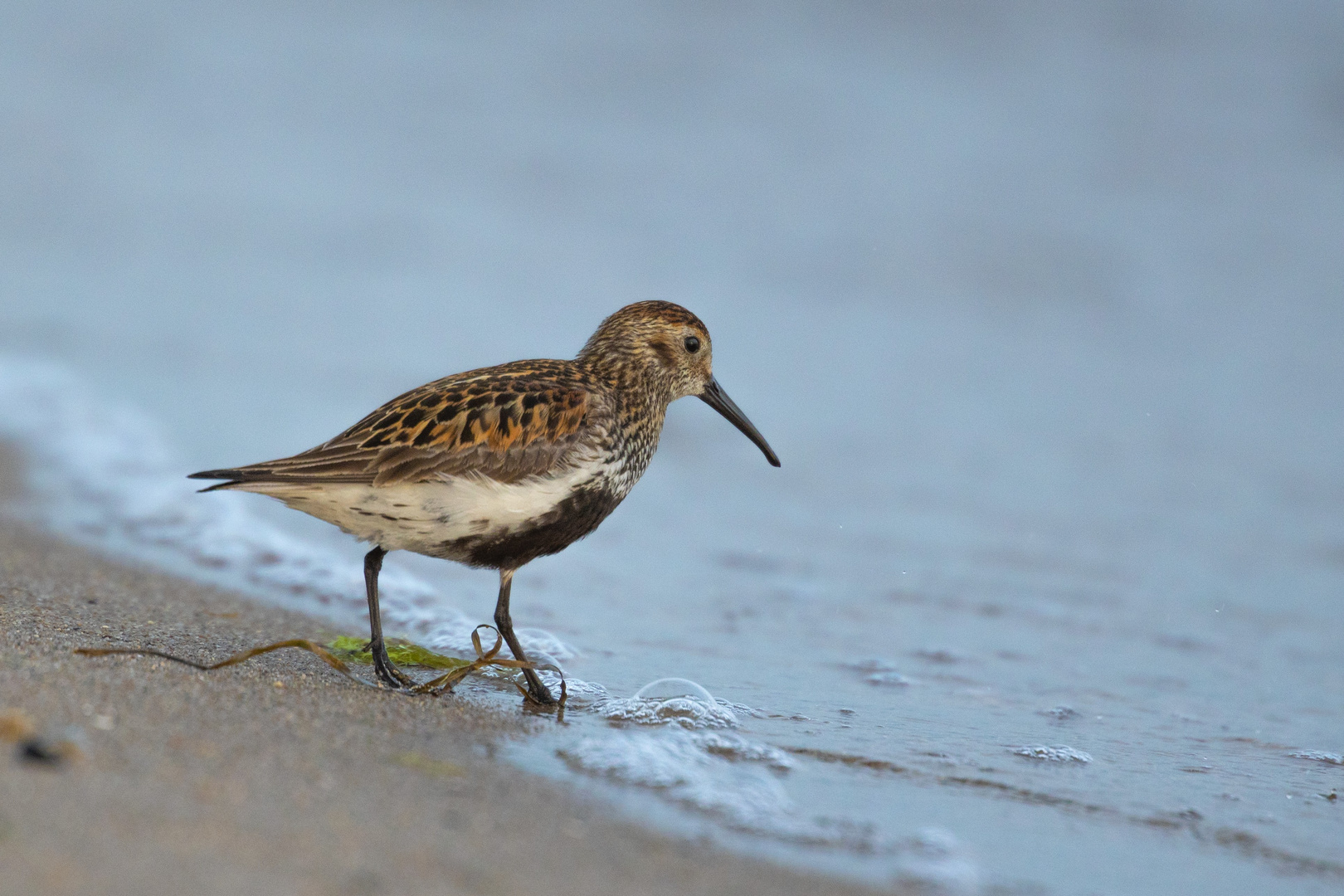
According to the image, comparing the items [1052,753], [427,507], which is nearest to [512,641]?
[427,507]

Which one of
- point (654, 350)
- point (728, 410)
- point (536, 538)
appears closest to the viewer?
point (536, 538)

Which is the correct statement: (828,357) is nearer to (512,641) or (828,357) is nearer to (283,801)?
(512,641)

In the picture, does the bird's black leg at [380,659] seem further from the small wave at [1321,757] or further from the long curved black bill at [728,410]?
the small wave at [1321,757]

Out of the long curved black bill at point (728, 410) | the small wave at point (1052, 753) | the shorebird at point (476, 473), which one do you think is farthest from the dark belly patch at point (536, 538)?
the small wave at point (1052, 753)

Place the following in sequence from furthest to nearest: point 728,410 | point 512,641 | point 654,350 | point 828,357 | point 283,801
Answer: point 828,357, point 728,410, point 654,350, point 512,641, point 283,801

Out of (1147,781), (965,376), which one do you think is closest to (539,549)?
(1147,781)

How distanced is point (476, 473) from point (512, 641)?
0.71m

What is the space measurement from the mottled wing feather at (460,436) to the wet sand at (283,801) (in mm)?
669

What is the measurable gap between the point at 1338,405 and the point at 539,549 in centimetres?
779

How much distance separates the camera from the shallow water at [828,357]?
13.7 ft

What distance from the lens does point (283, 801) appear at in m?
2.78

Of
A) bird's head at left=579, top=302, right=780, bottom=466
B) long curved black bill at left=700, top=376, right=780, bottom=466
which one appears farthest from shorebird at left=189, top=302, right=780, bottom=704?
long curved black bill at left=700, top=376, right=780, bottom=466

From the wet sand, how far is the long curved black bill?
1903mm

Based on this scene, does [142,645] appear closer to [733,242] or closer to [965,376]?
[965,376]
